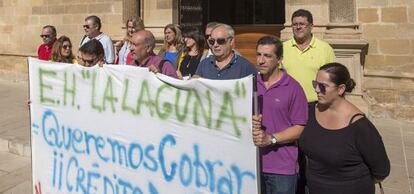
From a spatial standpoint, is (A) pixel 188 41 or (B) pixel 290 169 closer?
(B) pixel 290 169

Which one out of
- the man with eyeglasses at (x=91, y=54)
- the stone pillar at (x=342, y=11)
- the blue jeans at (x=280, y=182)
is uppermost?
the stone pillar at (x=342, y=11)

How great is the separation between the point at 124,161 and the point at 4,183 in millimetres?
2492

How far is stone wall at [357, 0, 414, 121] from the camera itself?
6.81m

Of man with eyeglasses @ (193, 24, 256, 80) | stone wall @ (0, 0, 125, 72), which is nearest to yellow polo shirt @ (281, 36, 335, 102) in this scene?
man with eyeglasses @ (193, 24, 256, 80)

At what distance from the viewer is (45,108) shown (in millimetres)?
3811

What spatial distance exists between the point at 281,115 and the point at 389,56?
16.4 feet

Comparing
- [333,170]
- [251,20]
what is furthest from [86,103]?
[251,20]

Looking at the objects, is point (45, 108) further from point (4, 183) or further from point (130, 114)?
point (4, 183)

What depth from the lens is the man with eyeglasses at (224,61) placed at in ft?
10.3

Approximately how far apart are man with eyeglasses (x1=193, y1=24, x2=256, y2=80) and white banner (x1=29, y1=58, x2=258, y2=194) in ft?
1.20

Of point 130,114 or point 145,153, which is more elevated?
point 130,114

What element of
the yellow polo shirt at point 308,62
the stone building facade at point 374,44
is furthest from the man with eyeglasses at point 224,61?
the stone building facade at point 374,44

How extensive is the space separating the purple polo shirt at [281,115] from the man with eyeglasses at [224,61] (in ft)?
1.21

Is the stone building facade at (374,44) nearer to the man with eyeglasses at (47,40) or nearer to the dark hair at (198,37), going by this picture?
the dark hair at (198,37)
